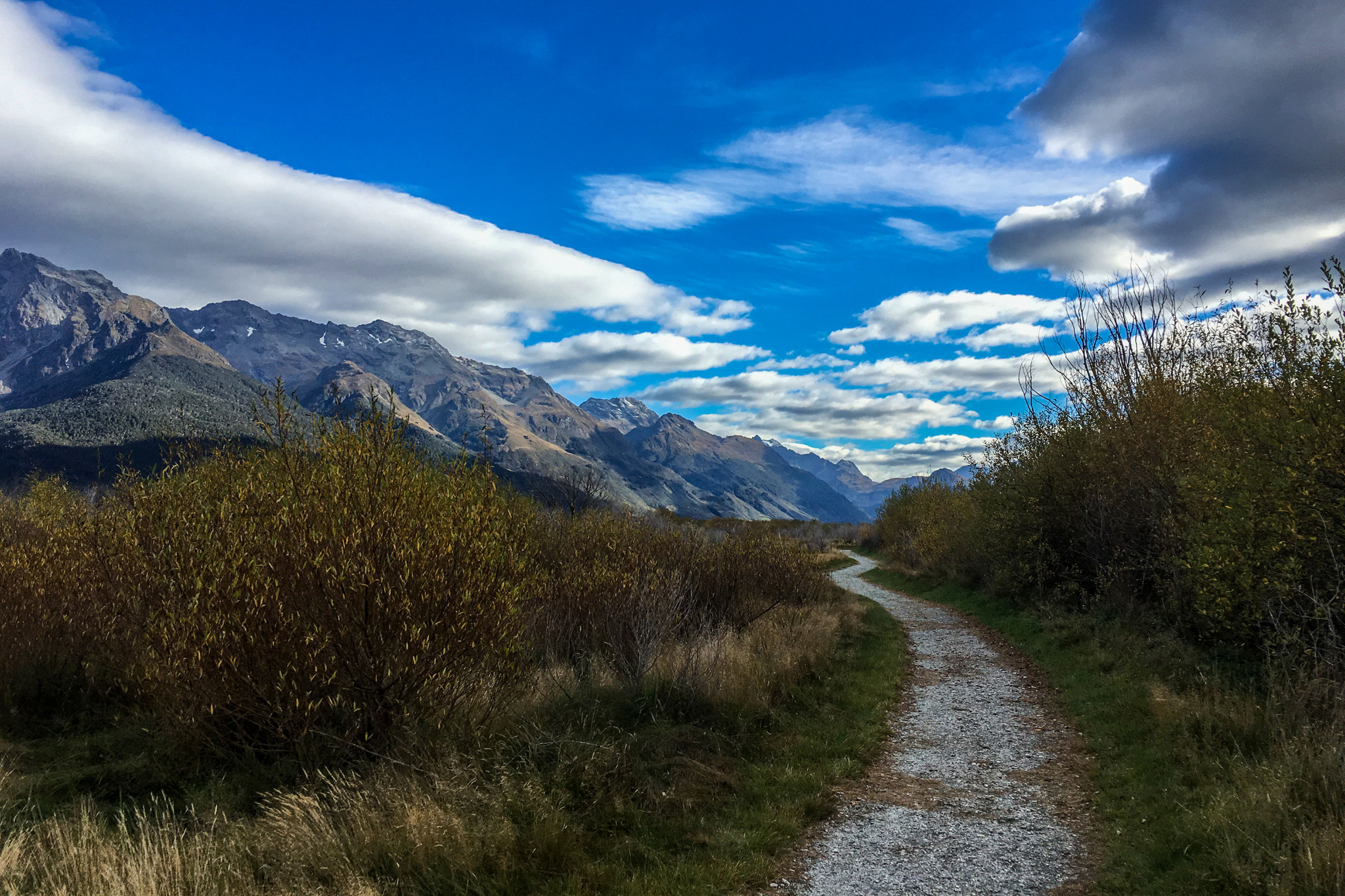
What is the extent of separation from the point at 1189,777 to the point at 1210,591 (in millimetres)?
3925

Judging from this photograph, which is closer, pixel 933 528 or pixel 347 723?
pixel 347 723

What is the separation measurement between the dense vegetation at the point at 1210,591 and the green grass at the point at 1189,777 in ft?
0.08

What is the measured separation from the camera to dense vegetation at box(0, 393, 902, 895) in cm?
610

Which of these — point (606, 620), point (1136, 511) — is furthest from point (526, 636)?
point (1136, 511)

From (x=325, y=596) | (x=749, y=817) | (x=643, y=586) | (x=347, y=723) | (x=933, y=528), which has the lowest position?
(x=749, y=817)

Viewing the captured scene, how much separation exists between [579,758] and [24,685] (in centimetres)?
955

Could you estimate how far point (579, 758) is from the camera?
8.02m

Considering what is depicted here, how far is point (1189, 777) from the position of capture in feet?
25.3

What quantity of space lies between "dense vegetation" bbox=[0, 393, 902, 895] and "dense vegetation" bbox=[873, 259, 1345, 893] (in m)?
4.02

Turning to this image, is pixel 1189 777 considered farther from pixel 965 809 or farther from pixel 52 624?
pixel 52 624

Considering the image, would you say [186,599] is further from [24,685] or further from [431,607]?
[24,685]

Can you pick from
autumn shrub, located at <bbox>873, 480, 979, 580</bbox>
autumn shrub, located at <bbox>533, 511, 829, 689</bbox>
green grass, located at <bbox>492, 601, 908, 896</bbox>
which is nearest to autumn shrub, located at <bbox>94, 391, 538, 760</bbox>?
green grass, located at <bbox>492, 601, 908, 896</bbox>

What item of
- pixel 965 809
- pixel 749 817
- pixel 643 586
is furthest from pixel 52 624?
pixel 965 809

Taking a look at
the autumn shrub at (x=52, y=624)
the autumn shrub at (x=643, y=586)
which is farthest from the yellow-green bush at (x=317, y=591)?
the autumn shrub at (x=643, y=586)
